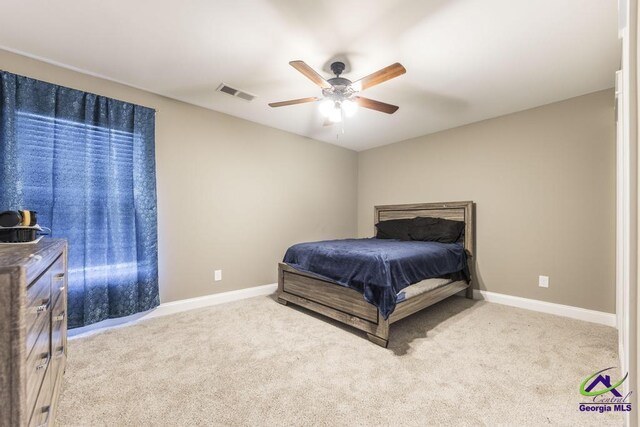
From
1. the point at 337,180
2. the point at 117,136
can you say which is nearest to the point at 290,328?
the point at 117,136

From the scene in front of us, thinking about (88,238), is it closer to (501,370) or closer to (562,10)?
(501,370)

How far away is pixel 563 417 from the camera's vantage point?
4.60 feet

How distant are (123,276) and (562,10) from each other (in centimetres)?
385

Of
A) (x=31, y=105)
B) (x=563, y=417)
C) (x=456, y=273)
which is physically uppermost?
(x=31, y=105)

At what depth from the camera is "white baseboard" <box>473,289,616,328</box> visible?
8.63ft

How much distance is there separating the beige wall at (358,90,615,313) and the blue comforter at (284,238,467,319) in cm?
71

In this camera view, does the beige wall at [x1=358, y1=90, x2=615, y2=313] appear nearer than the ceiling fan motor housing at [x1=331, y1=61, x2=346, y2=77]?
No

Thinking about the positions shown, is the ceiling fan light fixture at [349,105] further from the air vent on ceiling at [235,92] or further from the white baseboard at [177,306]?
the white baseboard at [177,306]

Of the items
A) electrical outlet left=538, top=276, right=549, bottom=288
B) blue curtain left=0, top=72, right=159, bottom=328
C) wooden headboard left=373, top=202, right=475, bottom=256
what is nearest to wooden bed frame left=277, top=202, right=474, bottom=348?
wooden headboard left=373, top=202, right=475, bottom=256

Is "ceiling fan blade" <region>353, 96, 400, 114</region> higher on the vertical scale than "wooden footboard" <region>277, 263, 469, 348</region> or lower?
higher

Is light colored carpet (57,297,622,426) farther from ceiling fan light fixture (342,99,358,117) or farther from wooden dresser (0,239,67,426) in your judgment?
ceiling fan light fixture (342,99,358,117)

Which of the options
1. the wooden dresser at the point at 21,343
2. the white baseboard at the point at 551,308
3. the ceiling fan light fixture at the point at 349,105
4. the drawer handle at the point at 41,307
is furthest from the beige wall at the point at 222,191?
the white baseboard at the point at 551,308

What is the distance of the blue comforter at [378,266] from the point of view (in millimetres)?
2180

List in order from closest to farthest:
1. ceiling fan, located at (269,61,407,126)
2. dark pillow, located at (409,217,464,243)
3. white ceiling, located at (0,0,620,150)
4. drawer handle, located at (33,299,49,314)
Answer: drawer handle, located at (33,299,49,314)
white ceiling, located at (0,0,620,150)
ceiling fan, located at (269,61,407,126)
dark pillow, located at (409,217,464,243)
